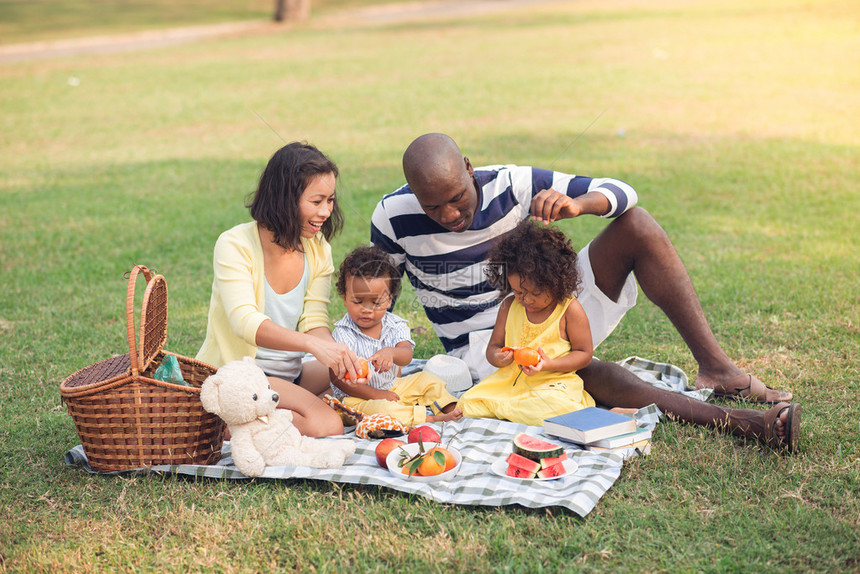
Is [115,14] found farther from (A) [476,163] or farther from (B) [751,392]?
(B) [751,392]

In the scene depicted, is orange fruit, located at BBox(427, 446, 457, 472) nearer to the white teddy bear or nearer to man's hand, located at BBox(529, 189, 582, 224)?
the white teddy bear

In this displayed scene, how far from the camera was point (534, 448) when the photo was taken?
3.24 m

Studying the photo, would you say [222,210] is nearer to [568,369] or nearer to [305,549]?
[568,369]

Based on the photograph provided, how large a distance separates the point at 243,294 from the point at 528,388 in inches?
54.4

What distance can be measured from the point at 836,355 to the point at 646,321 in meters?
1.15

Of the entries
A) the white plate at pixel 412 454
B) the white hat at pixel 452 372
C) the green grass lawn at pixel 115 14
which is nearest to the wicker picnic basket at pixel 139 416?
the white plate at pixel 412 454

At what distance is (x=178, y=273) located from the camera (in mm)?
6461

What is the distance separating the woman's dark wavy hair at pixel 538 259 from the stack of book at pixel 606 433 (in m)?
0.62

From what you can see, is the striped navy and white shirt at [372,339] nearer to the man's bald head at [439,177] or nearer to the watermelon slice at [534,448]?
the man's bald head at [439,177]

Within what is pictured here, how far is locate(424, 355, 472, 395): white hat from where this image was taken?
13.5ft

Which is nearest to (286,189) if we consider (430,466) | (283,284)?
(283,284)

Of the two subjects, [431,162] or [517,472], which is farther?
[431,162]

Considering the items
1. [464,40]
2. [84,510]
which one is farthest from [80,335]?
[464,40]

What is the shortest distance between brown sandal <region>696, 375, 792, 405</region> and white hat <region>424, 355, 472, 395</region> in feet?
4.00
